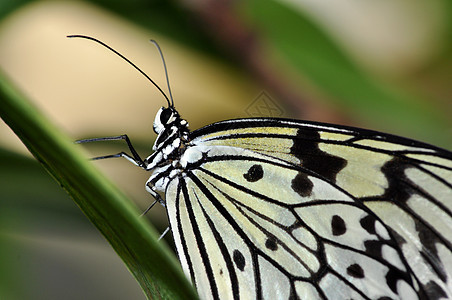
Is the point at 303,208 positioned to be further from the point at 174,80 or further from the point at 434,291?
the point at 174,80

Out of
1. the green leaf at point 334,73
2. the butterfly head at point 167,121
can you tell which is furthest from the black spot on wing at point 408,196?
the green leaf at point 334,73

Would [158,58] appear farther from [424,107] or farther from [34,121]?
[34,121]

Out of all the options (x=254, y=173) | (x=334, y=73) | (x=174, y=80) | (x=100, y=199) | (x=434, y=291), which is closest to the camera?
(x=100, y=199)

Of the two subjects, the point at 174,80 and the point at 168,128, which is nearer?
the point at 168,128

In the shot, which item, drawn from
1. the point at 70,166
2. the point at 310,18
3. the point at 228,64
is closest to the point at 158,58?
the point at 228,64

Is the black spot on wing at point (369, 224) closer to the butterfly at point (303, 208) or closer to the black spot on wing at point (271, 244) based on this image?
the butterfly at point (303, 208)

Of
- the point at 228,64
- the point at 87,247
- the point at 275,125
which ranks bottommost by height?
the point at 87,247

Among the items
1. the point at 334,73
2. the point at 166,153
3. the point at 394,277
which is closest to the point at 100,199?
the point at 166,153
